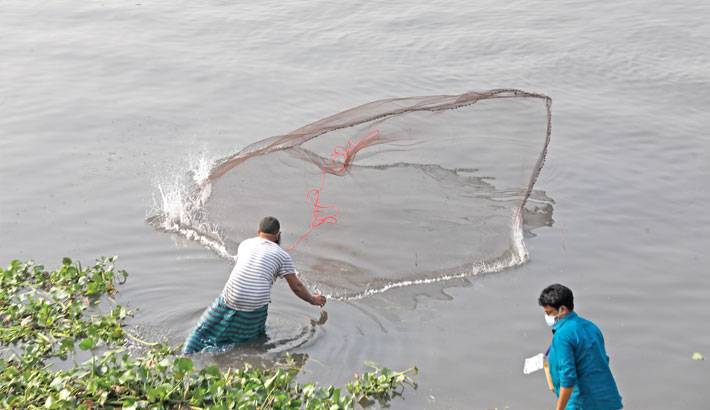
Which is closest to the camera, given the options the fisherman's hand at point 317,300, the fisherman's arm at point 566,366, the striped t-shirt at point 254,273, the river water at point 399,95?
the fisherman's arm at point 566,366

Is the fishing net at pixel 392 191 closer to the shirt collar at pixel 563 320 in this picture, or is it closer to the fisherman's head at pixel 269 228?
the fisherman's head at pixel 269 228

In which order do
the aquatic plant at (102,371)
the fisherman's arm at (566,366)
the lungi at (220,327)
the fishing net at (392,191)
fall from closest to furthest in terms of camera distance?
the fisherman's arm at (566,366), the aquatic plant at (102,371), the lungi at (220,327), the fishing net at (392,191)

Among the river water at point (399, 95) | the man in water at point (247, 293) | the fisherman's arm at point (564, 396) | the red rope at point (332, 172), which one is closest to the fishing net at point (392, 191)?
the red rope at point (332, 172)

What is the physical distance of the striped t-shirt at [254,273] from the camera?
5812 millimetres

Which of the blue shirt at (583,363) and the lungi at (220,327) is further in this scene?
the lungi at (220,327)

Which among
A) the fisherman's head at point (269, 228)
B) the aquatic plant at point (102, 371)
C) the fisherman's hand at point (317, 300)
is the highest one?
the fisherman's head at point (269, 228)

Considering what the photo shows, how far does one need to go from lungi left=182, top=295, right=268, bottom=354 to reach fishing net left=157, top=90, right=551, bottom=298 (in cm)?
107

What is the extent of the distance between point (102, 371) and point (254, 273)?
1.24m

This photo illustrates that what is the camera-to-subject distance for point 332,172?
7.68 metres

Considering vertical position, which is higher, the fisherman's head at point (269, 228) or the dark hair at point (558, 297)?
the fisherman's head at point (269, 228)

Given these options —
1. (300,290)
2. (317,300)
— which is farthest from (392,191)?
(300,290)

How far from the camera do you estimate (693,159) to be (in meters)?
9.41

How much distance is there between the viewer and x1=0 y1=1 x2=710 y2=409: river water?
20.5 ft

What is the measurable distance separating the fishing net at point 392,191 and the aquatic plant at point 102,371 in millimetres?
1315
